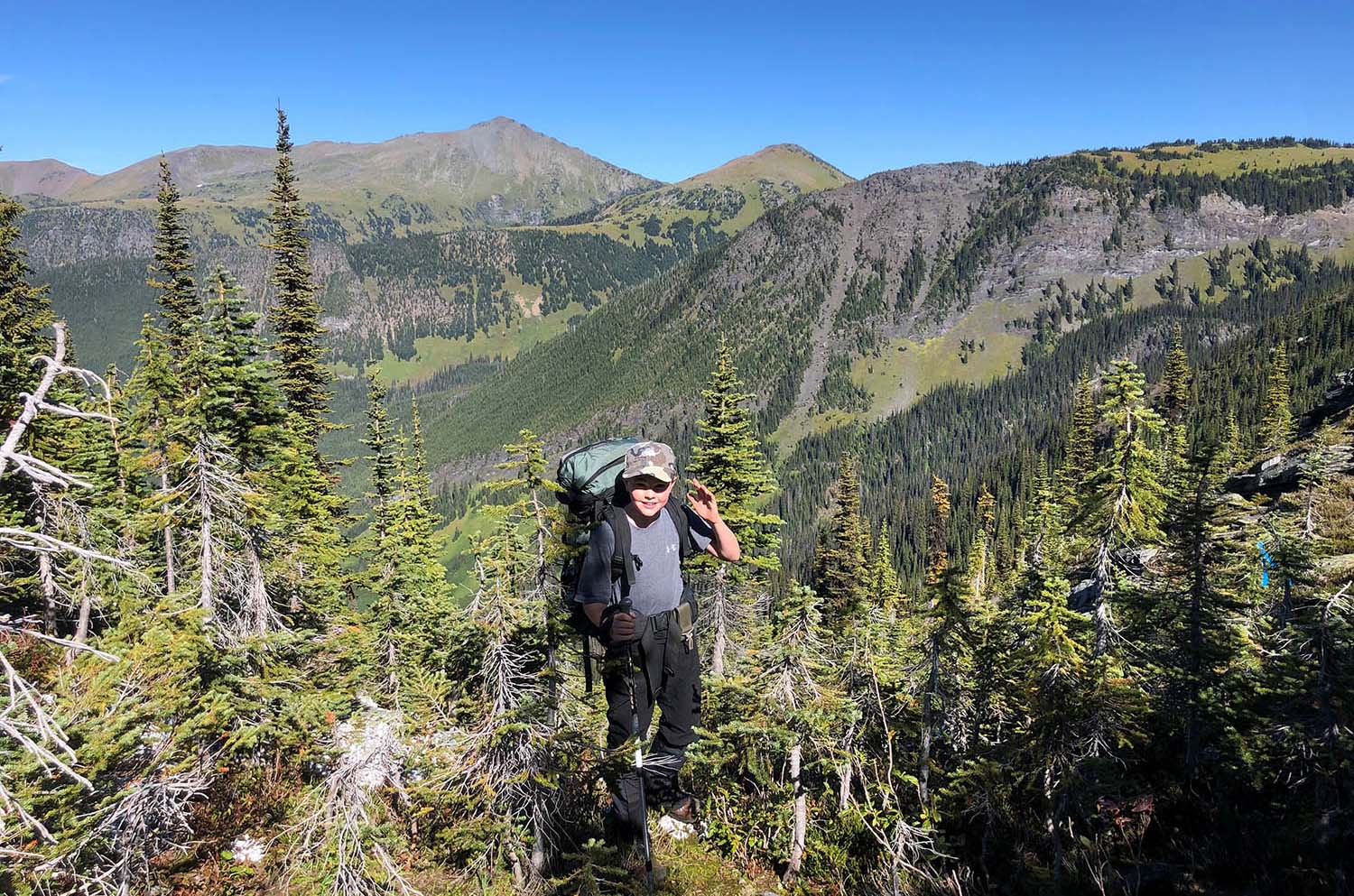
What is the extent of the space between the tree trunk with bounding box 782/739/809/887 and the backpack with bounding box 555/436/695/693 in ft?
9.42

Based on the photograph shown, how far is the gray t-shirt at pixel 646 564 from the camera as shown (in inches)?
219

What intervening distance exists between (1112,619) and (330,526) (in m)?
23.5

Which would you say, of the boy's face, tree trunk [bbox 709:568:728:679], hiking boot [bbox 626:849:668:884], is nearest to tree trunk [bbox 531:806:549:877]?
hiking boot [bbox 626:849:668:884]

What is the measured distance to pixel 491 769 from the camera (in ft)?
22.0

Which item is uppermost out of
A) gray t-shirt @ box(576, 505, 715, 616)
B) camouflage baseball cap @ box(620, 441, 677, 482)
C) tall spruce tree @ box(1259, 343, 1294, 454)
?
camouflage baseball cap @ box(620, 441, 677, 482)

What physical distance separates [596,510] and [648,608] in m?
1.08

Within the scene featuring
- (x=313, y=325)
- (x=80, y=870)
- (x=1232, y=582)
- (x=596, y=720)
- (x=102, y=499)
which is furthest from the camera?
(x=313, y=325)

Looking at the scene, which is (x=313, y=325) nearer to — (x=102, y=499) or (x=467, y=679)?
(x=102, y=499)

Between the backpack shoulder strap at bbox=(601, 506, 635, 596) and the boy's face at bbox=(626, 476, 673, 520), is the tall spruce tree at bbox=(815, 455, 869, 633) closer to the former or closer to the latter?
the boy's face at bbox=(626, 476, 673, 520)

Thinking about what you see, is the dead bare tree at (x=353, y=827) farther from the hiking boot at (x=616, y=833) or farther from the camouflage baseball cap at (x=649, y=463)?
the camouflage baseball cap at (x=649, y=463)

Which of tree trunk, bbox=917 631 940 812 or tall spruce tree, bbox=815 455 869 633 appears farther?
tall spruce tree, bbox=815 455 869 633

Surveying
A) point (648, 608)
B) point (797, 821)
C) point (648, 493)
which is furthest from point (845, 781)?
point (648, 493)

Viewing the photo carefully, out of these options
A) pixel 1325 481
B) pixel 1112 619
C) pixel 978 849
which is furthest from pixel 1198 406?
pixel 978 849

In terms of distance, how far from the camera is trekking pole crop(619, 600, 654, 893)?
5.48 m
